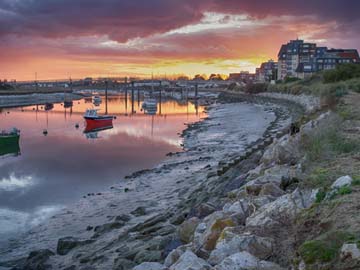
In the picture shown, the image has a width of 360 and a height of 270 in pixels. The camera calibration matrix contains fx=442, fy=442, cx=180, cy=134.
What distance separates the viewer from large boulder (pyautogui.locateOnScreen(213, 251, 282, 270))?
207 inches

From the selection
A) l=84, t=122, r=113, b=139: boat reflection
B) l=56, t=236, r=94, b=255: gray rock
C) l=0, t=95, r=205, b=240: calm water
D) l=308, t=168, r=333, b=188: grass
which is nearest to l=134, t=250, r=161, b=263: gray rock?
l=308, t=168, r=333, b=188: grass

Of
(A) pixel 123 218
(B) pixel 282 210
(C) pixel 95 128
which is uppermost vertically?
(B) pixel 282 210

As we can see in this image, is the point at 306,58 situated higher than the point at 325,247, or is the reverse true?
the point at 306,58

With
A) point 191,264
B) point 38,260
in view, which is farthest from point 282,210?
point 38,260

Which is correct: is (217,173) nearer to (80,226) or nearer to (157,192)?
(157,192)

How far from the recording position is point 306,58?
14338 centimetres

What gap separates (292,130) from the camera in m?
19.0

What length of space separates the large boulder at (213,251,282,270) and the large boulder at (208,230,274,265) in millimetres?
293

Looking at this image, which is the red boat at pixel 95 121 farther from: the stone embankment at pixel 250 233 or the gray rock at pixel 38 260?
the stone embankment at pixel 250 233

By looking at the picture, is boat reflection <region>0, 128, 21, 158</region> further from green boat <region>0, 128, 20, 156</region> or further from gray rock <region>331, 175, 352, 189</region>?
gray rock <region>331, 175, 352, 189</region>

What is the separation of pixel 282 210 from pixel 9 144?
108ft

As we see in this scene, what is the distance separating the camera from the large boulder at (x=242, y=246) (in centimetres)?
573

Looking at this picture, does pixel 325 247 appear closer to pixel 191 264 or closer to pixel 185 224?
pixel 191 264

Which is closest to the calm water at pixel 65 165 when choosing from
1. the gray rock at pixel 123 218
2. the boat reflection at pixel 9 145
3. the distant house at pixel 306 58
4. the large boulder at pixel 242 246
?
the boat reflection at pixel 9 145
